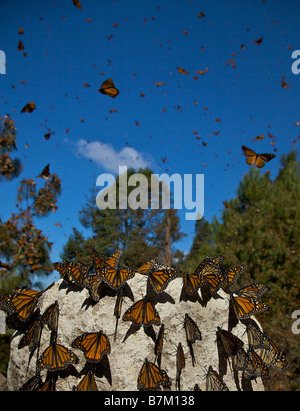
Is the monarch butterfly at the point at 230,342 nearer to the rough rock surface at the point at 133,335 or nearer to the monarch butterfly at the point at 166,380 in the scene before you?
the rough rock surface at the point at 133,335

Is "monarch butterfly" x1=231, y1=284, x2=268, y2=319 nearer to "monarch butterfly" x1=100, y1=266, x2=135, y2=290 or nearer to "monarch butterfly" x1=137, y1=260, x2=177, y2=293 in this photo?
"monarch butterfly" x1=137, y1=260, x2=177, y2=293

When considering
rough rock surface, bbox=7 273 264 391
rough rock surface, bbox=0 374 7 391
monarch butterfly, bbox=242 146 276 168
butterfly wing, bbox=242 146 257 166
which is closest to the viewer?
rough rock surface, bbox=7 273 264 391

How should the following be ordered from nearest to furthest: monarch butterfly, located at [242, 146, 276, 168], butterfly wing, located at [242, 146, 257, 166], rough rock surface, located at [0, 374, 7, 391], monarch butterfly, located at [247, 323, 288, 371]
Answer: monarch butterfly, located at [247, 323, 288, 371]
rough rock surface, located at [0, 374, 7, 391]
monarch butterfly, located at [242, 146, 276, 168]
butterfly wing, located at [242, 146, 257, 166]

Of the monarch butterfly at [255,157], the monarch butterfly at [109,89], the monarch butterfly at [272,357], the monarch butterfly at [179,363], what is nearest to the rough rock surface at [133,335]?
the monarch butterfly at [179,363]

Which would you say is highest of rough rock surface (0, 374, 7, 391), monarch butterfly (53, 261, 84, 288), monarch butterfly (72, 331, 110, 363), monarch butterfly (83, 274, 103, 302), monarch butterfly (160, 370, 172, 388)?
monarch butterfly (53, 261, 84, 288)

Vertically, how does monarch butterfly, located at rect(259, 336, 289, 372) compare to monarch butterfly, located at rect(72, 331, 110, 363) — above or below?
below

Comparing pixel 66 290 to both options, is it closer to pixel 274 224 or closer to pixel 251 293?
pixel 251 293

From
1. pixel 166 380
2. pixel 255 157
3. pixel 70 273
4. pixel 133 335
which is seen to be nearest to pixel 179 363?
pixel 166 380

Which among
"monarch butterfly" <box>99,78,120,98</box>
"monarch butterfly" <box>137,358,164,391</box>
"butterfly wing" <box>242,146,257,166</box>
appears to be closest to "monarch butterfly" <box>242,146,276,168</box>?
"butterfly wing" <box>242,146,257,166</box>
